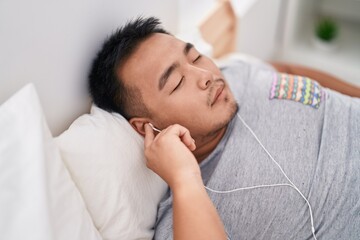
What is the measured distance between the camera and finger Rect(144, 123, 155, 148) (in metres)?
0.91

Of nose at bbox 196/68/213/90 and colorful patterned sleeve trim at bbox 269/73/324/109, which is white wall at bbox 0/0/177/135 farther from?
colorful patterned sleeve trim at bbox 269/73/324/109

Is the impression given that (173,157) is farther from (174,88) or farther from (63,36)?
(63,36)

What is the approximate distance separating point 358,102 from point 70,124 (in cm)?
90

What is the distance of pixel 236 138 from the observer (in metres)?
1.06

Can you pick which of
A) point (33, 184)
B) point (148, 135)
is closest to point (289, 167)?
point (148, 135)

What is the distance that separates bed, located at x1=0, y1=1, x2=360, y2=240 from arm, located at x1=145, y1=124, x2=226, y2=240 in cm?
8

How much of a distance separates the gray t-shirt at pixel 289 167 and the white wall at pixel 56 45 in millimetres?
396

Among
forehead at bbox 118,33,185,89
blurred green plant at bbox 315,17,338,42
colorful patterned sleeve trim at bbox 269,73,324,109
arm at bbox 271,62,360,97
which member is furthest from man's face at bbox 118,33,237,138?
Answer: blurred green plant at bbox 315,17,338,42

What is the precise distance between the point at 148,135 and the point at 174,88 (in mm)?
150

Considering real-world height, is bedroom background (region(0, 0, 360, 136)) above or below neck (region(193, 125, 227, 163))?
above

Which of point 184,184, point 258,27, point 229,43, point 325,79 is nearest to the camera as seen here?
point 184,184

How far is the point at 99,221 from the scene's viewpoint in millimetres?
830

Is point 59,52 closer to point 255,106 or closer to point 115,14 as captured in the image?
point 115,14

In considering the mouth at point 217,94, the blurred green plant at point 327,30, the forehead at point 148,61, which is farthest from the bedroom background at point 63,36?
the blurred green plant at point 327,30
